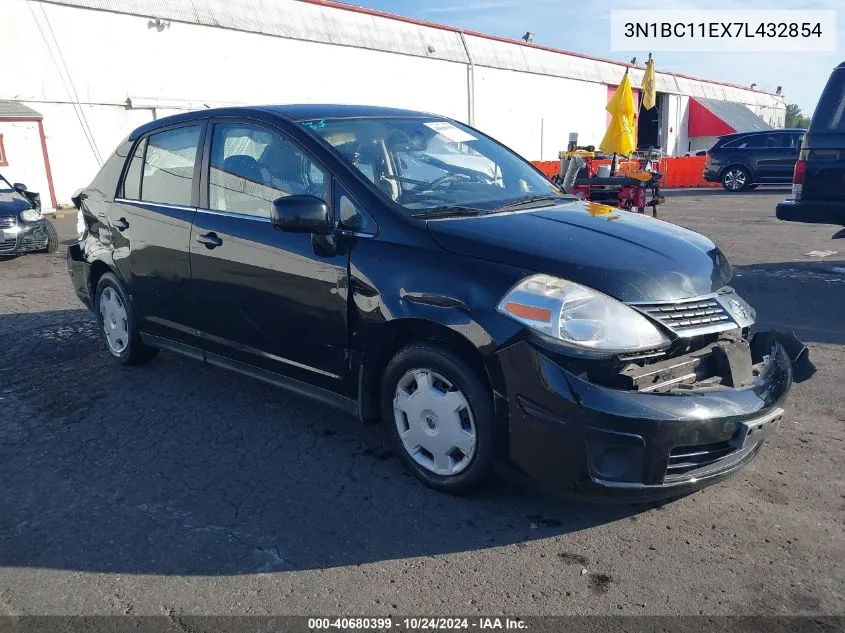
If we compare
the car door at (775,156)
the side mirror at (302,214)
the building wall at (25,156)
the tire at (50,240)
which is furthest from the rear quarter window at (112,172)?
the car door at (775,156)

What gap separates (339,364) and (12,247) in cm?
864

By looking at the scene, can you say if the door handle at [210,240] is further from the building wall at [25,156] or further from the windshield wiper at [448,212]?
the building wall at [25,156]

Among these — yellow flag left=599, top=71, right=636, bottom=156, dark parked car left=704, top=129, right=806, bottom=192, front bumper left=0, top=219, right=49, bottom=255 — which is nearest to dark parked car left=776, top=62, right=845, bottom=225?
yellow flag left=599, top=71, right=636, bottom=156

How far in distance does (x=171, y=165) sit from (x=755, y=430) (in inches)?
145

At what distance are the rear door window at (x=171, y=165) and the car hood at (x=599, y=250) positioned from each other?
187cm

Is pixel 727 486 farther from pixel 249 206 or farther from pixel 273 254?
pixel 249 206

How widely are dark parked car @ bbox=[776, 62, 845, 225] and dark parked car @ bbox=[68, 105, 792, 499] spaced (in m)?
4.74

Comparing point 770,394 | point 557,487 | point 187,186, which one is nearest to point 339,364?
point 557,487

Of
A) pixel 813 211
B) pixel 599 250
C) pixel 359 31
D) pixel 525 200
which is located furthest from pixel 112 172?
pixel 359 31

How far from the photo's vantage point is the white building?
1830cm

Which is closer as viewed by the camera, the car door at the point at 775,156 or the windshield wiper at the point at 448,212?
the windshield wiper at the point at 448,212

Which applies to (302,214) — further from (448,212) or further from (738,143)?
(738,143)

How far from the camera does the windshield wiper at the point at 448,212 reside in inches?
134

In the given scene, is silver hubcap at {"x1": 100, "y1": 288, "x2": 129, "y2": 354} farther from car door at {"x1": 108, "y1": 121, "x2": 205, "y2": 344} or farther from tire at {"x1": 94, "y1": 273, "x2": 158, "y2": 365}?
car door at {"x1": 108, "y1": 121, "x2": 205, "y2": 344}
